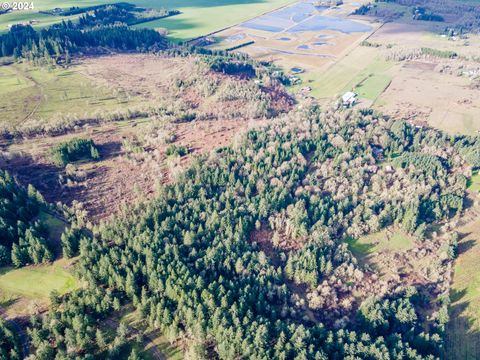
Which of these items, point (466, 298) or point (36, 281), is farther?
point (466, 298)

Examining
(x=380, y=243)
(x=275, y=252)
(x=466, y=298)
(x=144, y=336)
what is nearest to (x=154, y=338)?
(x=144, y=336)

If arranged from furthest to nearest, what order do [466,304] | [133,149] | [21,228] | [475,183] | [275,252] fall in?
[133,149]
[475,183]
[275,252]
[21,228]
[466,304]

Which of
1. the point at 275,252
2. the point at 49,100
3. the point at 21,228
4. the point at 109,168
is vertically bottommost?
the point at 275,252

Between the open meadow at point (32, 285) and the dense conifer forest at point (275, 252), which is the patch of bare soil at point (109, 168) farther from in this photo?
the open meadow at point (32, 285)

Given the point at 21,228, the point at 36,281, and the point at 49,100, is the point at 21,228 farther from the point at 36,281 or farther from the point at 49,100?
the point at 49,100

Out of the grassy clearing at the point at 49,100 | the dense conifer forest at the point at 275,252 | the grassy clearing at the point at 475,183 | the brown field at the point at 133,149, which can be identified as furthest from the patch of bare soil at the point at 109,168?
the grassy clearing at the point at 475,183

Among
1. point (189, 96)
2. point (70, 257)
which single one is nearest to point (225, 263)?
point (70, 257)
